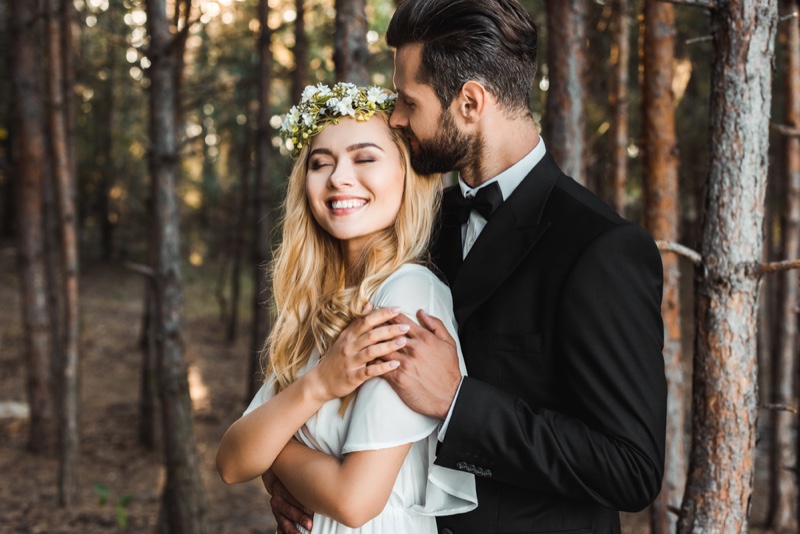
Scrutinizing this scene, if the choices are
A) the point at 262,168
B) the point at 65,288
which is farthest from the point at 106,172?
the point at 65,288

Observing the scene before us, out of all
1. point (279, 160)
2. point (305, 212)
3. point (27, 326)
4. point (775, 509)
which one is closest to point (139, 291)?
point (279, 160)

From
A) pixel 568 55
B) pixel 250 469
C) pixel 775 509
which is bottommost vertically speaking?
pixel 775 509

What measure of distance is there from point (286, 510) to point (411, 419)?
2.24 feet

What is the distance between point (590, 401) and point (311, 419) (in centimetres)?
88

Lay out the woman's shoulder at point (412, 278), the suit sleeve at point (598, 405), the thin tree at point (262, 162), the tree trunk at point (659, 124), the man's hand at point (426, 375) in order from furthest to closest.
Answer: the thin tree at point (262, 162), the tree trunk at point (659, 124), the woman's shoulder at point (412, 278), the man's hand at point (426, 375), the suit sleeve at point (598, 405)

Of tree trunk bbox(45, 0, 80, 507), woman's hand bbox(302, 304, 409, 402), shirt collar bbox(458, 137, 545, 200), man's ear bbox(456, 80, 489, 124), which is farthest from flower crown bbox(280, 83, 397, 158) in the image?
tree trunk bbox(45, 0, 80, 507)

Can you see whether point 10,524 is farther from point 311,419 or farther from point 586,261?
point 586,261

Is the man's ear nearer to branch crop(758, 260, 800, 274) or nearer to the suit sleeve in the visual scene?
the suit sleeve

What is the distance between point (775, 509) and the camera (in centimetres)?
848

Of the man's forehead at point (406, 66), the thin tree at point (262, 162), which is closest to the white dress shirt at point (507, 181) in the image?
the man's forehead at point (406, 66)

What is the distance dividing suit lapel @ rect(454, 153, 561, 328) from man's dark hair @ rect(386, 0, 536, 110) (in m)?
0.28

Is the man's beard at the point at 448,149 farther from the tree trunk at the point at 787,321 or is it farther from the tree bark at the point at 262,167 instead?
the tree bark at the point at 262,167

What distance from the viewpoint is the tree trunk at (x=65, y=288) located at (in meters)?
7.85

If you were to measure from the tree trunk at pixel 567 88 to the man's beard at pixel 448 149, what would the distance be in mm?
2765
